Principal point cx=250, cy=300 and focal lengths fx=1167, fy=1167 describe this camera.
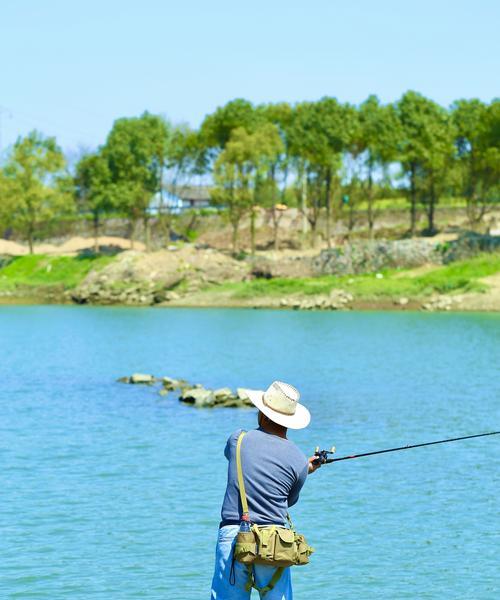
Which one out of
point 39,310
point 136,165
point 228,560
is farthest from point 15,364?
point 136,165

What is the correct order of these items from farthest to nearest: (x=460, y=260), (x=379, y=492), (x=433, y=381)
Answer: (x=460, y=260) → (x=433, y=381) → (x=379, y=492)

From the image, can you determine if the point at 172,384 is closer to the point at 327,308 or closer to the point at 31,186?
the point at 327,308

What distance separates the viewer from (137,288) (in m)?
103

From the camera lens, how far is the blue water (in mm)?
17672

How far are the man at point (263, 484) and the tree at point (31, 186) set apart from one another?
11594 cm

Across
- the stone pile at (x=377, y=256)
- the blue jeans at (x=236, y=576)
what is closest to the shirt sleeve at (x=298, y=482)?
the blue jeans at (x=236, y=576)

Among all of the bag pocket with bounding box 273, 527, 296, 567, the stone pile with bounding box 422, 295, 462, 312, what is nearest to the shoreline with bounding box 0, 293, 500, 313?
the stone pile with bounding box 422, 295, 462, 312

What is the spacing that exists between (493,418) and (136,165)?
91.0 metres

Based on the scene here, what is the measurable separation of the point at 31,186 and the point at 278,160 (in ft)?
89.1

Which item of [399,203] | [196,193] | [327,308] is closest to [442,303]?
[327,308]

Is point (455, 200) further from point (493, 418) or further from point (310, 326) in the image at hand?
point (493, 418)

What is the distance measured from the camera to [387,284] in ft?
314

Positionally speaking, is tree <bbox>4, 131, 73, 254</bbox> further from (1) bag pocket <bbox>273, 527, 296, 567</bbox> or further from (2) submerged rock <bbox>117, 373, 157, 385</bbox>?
(1) bag pocket <bbox>273, 527, 296, 567</bbox>

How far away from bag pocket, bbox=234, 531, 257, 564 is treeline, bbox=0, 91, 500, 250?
9486 cm
